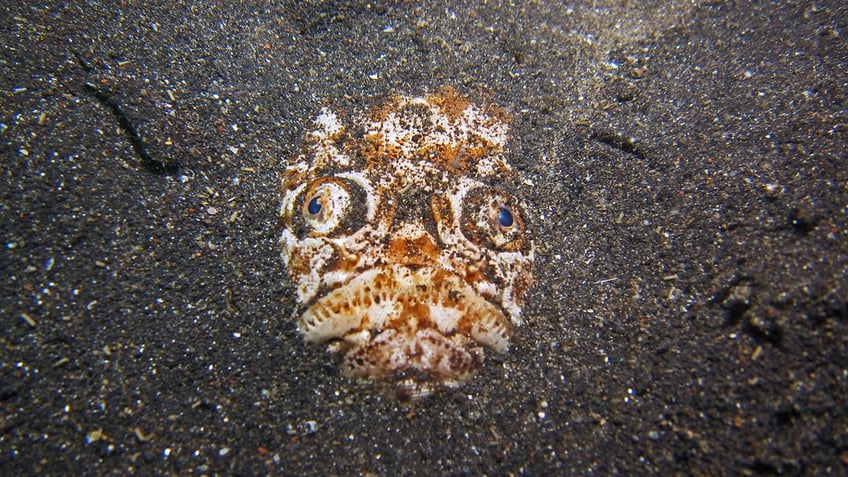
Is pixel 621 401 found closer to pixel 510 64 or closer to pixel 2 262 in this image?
pixel 510 64

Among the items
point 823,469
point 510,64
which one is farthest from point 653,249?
point 510,64

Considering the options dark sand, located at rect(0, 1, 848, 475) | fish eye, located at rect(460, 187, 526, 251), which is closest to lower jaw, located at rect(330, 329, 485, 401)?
dark sand, located at rect(0, 1, 848, 475)

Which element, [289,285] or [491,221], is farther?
[491,221]

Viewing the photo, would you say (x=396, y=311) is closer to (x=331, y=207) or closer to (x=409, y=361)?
(x=409, y=361)

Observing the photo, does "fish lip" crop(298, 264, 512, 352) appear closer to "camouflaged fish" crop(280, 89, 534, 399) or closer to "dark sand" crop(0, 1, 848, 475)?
"camouflaged fish" crop(280, 89, 534, 399)

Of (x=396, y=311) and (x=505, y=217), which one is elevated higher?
(x=505, y=217)

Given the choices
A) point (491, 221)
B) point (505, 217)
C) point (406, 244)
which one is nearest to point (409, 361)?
point (406, 244)
